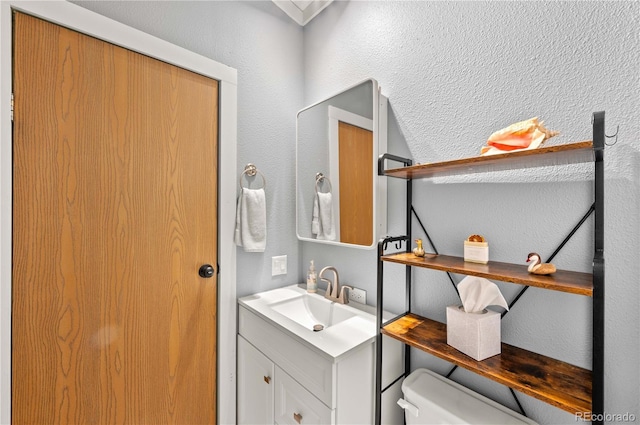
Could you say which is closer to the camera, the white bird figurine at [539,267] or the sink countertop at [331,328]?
the white bird figurine at [539,267]

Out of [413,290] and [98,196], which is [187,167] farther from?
[413,290]

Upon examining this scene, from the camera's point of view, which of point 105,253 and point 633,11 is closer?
point 633,11

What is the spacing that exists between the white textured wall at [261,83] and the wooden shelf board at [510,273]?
2.72ft

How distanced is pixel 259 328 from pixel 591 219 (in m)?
1.28

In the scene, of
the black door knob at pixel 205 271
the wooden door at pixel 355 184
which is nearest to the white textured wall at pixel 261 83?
the black door knob at pixel 205 271

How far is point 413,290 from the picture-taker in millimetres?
1188

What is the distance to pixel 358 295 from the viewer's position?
1410 mm

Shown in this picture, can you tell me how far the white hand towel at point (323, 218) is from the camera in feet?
4.87

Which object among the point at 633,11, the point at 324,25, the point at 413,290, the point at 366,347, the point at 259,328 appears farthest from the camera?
the point at 324,25

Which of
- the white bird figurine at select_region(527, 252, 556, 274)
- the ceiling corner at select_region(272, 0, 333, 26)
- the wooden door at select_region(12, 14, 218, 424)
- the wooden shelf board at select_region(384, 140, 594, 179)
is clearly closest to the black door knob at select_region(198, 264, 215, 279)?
the wooden door at select_region(12, 14, 218, 424)

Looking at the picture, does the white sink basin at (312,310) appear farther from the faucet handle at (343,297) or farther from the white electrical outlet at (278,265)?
the white electrical outlet at (278,265)

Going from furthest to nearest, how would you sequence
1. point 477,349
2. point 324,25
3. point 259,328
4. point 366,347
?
point 324,25, point 259,328, point 366,347, point 477,349

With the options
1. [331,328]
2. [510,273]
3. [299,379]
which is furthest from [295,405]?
[510,273]

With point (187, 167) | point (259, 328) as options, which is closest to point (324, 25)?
point (187, 167)
